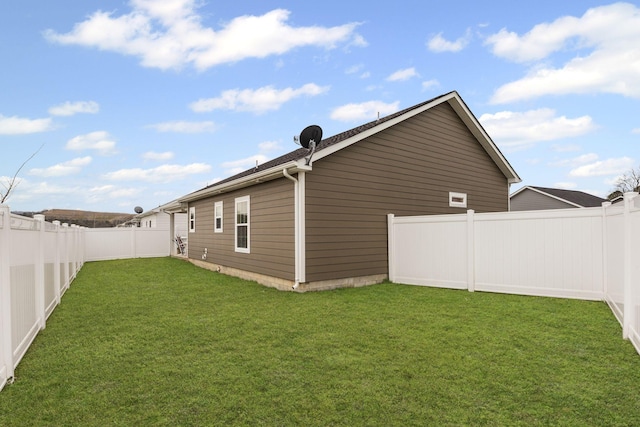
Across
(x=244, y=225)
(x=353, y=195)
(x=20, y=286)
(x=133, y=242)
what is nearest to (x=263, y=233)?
(x=244, y=225)

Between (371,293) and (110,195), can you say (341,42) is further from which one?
(110,195)

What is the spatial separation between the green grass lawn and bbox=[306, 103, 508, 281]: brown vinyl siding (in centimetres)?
200

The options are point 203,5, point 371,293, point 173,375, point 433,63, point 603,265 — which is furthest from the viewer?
point 433,63

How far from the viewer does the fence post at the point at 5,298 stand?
11.1 feet

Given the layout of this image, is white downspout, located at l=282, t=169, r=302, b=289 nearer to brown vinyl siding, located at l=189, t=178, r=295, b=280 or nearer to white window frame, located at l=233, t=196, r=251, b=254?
brown vinyl siding, located at l=189, t=178, r=295, b=280

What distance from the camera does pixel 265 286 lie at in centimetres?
920

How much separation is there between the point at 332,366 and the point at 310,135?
609 centimetres

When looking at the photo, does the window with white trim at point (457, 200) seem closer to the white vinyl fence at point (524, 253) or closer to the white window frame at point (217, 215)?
the white vinyl fence at point (524, 253)

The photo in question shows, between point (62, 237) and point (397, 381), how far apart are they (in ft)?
28.7

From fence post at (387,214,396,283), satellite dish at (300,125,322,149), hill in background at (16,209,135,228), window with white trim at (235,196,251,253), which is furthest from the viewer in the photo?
hill in background at (16,209,135,228)

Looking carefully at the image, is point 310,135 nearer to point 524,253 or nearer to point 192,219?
point 524,253

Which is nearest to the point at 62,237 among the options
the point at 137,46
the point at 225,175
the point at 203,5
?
the point at 137,46

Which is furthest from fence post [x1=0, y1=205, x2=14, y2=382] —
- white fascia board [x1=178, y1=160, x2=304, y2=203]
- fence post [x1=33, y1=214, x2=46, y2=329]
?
A: white fascia board [x1=178, y1=160, x2=304, y2=203]

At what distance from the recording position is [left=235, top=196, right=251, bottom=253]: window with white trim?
34.3ft
